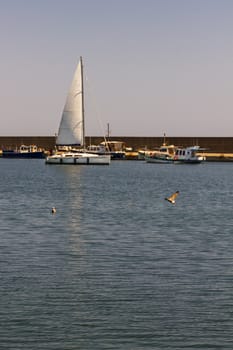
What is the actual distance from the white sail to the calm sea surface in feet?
299

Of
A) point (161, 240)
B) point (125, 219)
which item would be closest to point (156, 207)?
point (125, 219)

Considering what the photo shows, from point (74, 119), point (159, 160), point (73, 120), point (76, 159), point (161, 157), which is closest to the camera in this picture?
point (73, 120)

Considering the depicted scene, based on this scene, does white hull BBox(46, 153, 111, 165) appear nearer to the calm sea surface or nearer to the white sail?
the white sail

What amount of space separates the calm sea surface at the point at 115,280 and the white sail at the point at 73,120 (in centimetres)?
9107

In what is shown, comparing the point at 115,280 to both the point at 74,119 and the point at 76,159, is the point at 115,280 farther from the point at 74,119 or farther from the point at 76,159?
the point at 76,159

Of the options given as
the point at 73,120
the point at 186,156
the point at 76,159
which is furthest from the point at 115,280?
the point at 186,156

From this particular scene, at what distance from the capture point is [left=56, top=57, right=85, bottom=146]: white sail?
148375mm

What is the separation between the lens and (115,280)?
28.9 meters

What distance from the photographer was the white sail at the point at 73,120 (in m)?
148

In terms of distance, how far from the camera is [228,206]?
66.2 m

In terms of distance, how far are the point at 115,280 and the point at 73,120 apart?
395 ft

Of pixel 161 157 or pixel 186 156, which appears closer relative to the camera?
pixel 186 156

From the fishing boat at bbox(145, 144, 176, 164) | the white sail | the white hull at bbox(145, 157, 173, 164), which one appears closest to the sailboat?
the white sail

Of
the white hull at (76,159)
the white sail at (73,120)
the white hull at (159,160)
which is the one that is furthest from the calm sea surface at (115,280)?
the white hull at (159,160)
